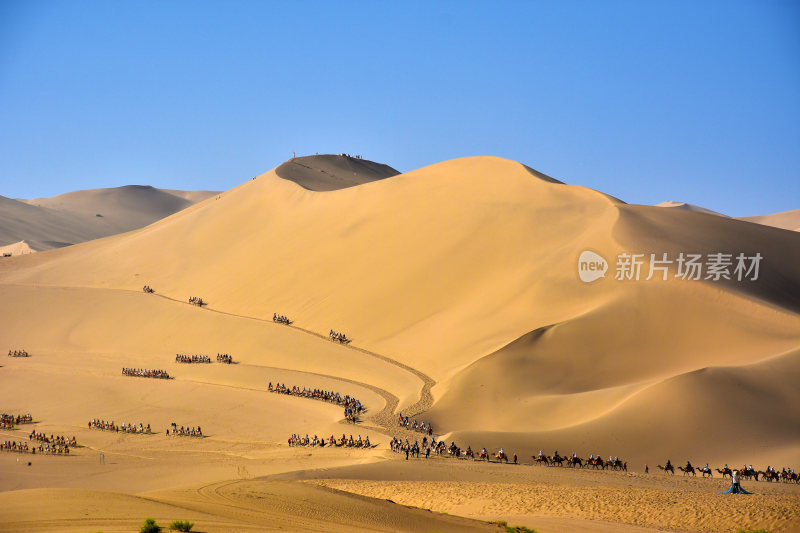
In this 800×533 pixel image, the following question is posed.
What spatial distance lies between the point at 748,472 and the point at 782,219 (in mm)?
133637

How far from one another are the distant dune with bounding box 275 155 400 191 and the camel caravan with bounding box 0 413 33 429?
51.7m

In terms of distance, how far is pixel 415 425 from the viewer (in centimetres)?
3447

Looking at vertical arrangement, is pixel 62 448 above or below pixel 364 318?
below

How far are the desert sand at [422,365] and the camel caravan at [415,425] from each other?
606mm

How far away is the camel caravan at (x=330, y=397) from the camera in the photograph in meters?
37.9

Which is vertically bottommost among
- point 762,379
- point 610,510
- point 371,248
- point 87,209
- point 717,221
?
point 610,510

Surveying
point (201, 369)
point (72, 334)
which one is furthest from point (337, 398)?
point (72, 334)

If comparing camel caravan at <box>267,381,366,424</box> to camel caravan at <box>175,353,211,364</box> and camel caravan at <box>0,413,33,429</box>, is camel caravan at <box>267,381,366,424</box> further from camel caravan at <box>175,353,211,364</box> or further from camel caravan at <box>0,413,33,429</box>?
camel caravan at <box>0,413,33,429</box>

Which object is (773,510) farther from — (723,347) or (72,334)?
(72,334)

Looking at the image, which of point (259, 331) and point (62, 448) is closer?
point (62, 448)

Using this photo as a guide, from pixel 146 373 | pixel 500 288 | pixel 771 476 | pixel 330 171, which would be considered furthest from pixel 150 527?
pixel 330 171

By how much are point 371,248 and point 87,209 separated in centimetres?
15328

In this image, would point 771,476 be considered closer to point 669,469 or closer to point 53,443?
point 669,469

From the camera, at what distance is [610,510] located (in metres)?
21.8
